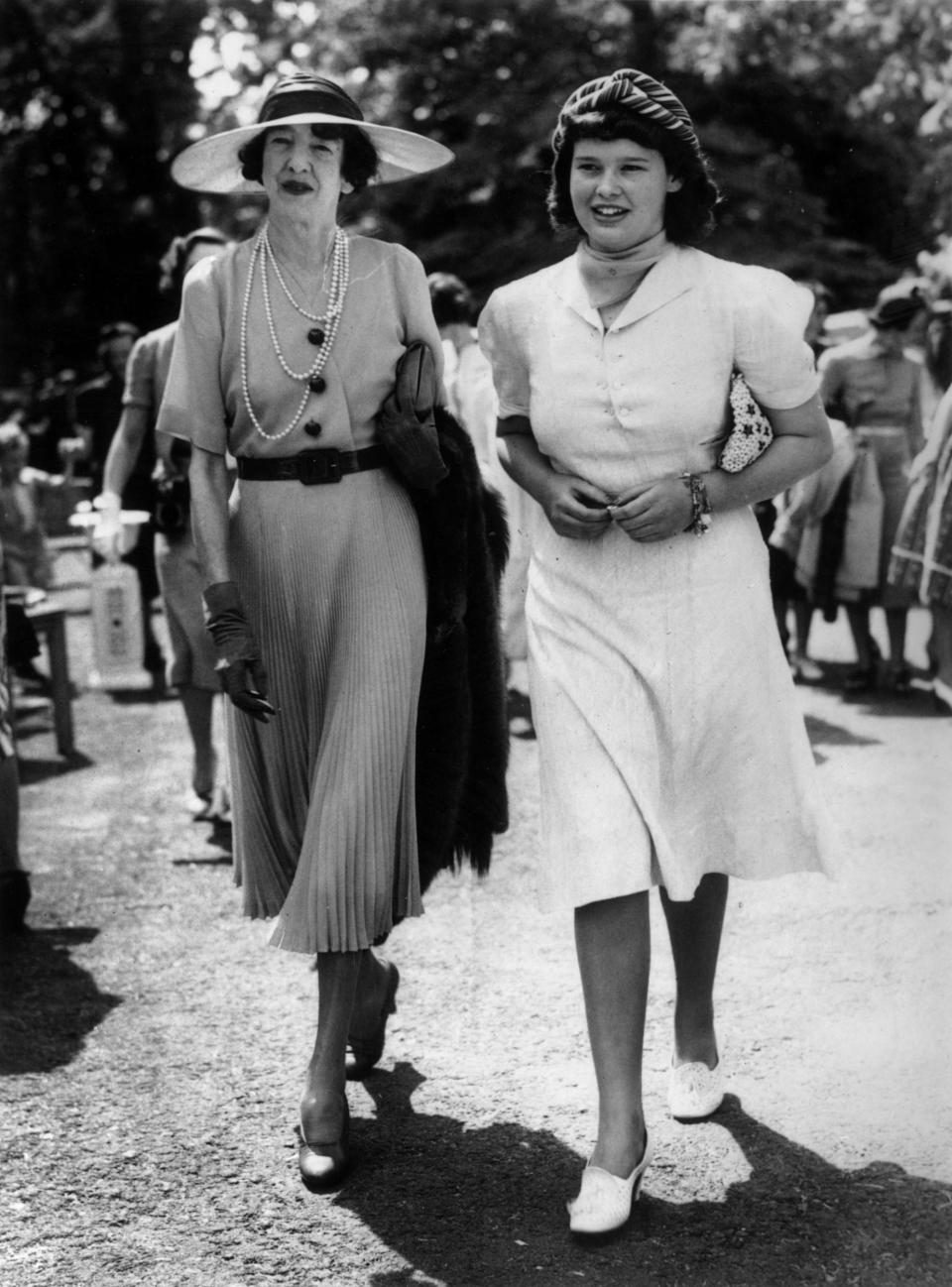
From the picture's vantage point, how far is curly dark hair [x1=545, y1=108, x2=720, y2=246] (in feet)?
11.2

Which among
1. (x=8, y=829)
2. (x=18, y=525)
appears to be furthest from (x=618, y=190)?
(x=18, y=525)

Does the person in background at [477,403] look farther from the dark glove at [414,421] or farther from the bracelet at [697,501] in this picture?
the bracelet at [697,501]

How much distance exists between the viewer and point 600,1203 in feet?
10.8

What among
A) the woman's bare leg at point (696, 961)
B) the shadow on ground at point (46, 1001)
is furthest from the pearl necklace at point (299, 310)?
the shadow on ground at point (46, 1001)

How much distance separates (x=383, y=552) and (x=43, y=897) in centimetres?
269

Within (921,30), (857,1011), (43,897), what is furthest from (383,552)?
(921,30)

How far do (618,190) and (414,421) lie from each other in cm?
65

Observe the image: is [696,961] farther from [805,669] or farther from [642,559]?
[805,669]

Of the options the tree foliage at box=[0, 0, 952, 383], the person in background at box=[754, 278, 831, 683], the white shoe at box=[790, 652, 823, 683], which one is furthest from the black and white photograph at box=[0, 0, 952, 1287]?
the tree foliage at box=[0, 0, 952, 383]

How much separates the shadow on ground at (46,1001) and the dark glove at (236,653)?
127cm

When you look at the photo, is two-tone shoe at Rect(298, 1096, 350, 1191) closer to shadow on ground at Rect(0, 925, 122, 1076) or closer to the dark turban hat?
shadow on ground at Rect(0, 925, 122, 1076)

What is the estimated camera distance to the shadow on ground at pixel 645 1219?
315 centimetres

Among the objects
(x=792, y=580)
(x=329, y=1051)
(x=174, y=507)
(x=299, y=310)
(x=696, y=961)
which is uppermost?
(x=299, y=310)

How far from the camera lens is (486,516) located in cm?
420
